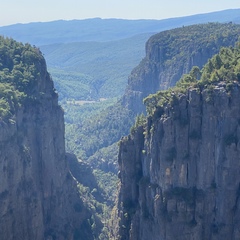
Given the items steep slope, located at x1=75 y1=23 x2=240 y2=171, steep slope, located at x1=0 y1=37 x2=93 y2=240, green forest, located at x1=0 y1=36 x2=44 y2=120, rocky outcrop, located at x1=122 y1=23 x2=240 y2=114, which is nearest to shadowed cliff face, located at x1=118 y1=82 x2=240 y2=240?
steep slope, located at x1=0 y1=37 x2=93 y2=240

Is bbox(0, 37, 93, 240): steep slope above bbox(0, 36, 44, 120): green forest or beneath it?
beneath

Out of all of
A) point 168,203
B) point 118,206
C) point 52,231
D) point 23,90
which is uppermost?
point 23,90

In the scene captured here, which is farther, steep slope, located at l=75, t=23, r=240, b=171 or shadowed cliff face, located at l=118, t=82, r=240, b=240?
steep slope, located at l=75, t=23, r=240, b=171

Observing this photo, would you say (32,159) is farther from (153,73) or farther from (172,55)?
(172,55)

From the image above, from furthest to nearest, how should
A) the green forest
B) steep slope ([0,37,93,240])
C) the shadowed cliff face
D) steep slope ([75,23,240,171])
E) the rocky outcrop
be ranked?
steep slope ([75,23,240,171])
the rocky outcrop
the green forest
steep slope ([0,37,93,240])
the shadowed cliff face

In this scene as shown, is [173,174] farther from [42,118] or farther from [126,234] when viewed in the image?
[42,118]

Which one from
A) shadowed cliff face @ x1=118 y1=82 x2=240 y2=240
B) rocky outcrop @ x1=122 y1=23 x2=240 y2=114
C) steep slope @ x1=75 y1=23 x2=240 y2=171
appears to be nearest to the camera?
shadowed cliff face @ x1=118 y1=82 x2=240 y2=240

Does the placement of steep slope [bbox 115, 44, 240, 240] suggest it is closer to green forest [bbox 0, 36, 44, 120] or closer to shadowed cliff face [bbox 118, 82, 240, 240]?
shadowed cliff face [bbox 118, 82, 240, 240]

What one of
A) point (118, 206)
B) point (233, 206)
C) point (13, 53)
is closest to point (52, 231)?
point (118, 206)

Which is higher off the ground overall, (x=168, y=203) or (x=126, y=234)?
(x=168, y=203)
